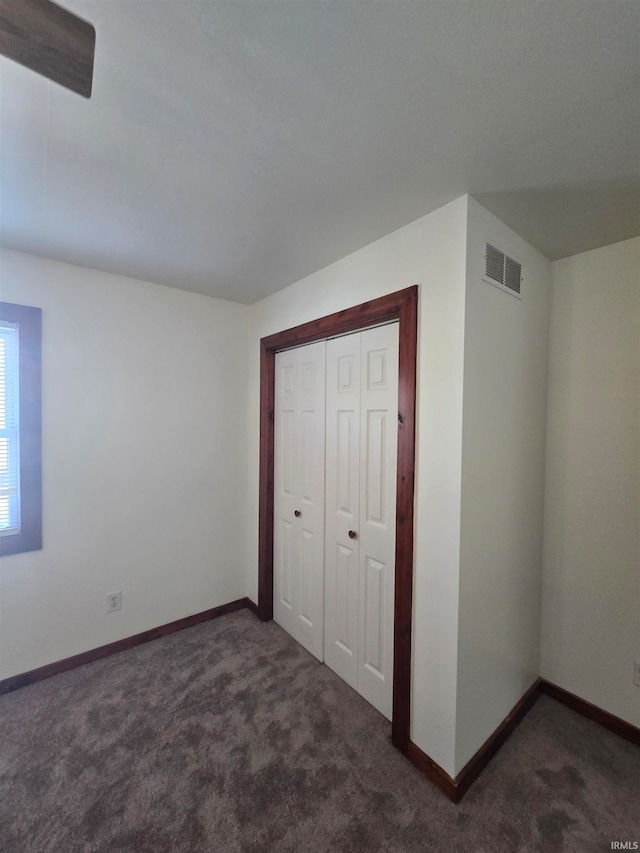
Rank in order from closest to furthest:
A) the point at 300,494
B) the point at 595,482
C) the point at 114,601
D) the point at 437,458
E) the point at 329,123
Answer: the point at 329,123 < the point at 437,458 < the point at 595,482 < the point at 114,601 < the point at 300,494

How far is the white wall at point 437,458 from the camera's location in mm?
1372

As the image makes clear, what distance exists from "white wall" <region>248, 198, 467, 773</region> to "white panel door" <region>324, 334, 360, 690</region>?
0.47m

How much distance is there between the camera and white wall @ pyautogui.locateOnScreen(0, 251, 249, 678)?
199cm

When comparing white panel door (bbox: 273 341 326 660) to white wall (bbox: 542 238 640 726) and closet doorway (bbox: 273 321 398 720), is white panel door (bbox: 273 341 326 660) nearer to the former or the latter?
closet doorway (bbox: 273 321 398 720)

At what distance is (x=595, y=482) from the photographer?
5.83ft

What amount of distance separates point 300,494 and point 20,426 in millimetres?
1700

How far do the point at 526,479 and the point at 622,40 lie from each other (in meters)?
1.59

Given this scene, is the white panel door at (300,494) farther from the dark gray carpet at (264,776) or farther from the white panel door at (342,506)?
the dark gray carpet at (264,776)

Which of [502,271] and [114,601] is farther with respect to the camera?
[114,601]

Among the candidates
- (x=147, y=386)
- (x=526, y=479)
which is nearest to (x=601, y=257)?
(x=526, y=479)

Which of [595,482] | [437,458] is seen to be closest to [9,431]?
[437,458]

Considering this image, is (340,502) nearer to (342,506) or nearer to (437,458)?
(342,506)

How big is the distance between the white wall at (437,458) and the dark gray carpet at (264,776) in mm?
254

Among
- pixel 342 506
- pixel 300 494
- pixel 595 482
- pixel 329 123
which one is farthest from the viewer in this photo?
pixel 300 494
